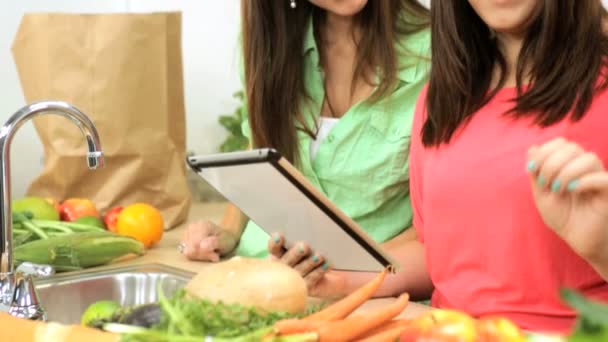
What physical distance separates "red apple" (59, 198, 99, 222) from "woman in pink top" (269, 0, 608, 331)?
65 centimetres

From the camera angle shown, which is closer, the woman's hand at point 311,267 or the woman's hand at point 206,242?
the woman's hand at point 311,267

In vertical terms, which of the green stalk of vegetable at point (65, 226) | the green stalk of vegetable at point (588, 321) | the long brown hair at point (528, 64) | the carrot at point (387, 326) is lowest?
the green stalk of vegetable at point (65, 226)

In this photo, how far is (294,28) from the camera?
1.51m

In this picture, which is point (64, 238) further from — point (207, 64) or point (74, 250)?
point (207, 64)

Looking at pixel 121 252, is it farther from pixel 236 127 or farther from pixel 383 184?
pixel 236 127

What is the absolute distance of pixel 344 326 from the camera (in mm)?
774

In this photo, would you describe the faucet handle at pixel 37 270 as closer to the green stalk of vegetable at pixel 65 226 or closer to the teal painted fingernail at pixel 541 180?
the green stalk of vegetable at pixel 65 226

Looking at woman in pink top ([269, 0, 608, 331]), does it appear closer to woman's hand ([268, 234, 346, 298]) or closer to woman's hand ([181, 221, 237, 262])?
woman's hand ([268, 234, 346, 298])

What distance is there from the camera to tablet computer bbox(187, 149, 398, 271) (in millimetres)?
926

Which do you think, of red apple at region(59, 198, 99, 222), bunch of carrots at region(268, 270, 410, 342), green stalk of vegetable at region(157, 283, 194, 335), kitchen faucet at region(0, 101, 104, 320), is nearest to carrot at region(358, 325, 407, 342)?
bunch of carrots at region(268, 270, 410, 342)

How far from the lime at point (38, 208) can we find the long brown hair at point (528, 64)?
28.7 inches

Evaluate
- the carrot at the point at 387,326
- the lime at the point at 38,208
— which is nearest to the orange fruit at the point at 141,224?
the lime at the point at 38,208

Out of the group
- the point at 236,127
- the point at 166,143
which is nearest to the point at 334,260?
the point at 166,143

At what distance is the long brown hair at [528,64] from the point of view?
111 centimetres
